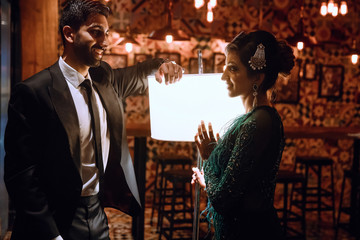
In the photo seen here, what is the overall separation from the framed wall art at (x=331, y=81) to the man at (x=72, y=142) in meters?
4.95

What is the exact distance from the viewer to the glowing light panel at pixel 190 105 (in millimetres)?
1306

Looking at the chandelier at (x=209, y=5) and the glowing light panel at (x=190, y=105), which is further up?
the chandelier at (x=209, y=5)

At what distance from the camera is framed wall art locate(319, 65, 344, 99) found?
5.69 meters

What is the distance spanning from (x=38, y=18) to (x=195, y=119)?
7.46ft

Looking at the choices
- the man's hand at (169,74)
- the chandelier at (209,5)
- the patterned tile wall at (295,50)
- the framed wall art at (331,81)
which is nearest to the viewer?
the man's hand at (169,74)

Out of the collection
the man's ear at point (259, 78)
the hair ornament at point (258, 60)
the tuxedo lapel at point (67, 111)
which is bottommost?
the tuxedo lapel at point (67, 111)

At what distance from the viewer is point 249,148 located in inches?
52.5

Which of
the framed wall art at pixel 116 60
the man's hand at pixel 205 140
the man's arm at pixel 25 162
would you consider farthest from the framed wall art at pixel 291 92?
the man's arm at pixel 25 162

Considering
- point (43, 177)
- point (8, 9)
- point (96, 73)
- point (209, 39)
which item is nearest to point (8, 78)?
point (8, 9)

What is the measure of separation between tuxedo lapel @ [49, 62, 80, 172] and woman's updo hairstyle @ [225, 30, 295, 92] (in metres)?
0.72

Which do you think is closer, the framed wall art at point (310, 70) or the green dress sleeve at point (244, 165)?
the green dress sleeve at point (244, 165)

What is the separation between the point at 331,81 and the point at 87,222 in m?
5.42

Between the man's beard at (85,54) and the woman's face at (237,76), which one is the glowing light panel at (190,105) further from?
the man's beard at (85,54)

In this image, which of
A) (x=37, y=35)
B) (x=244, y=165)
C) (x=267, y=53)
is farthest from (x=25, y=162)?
(x=37, y=35)
